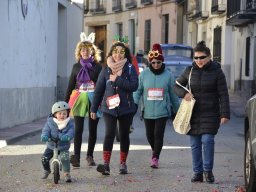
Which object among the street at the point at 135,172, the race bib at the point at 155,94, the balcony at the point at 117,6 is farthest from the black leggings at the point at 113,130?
the balcony at the point at 117,6

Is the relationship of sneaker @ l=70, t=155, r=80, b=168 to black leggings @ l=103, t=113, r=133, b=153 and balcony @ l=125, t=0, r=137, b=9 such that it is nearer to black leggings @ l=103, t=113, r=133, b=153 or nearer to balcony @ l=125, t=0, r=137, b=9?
black leggings @ l=103, t=113, r=133, b=153

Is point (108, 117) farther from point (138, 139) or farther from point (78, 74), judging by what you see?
point (138, 139)

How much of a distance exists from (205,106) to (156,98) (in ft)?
5.38

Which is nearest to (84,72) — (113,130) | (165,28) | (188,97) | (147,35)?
(113,130)

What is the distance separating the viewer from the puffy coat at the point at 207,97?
9508mm

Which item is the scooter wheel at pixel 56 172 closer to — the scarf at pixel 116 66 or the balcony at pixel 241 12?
the scarf at pixel 116 66

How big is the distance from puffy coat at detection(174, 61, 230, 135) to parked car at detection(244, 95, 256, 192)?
0.93m

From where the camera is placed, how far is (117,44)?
10.4 metres

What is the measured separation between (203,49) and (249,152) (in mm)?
1806

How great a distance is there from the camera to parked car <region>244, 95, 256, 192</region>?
781 cm

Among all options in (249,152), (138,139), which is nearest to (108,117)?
(249,152)

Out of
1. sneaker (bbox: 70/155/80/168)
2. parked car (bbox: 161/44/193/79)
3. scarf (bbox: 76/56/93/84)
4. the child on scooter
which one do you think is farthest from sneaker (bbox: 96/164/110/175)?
parked car (bbox: 161/44/193/79)

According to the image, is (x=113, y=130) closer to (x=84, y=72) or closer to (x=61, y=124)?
(x=61, y=124)

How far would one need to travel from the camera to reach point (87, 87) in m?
11.1
